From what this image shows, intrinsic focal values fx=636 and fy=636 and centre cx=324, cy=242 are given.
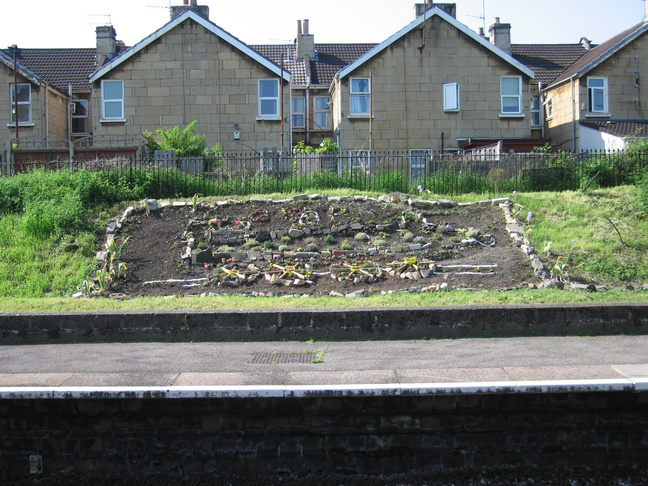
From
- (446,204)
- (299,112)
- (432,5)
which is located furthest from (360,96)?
(446,204)

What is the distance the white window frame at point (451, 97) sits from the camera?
26312 millimetres

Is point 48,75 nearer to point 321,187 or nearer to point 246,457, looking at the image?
point 321,187

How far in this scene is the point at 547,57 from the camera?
34219 mm

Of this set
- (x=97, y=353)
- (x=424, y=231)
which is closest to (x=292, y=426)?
(x=97, y=353)

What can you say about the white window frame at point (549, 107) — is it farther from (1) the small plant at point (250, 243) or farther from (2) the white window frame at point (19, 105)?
(2) the white window frame at point (19, 105)

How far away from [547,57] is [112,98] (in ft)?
74.1

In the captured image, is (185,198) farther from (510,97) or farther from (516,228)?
(510,97)

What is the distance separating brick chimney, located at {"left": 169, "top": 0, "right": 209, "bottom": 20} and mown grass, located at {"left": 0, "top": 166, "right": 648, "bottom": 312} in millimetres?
11750

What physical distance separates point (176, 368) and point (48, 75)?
2823 cm

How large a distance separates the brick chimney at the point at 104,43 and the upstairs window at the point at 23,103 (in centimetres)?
432

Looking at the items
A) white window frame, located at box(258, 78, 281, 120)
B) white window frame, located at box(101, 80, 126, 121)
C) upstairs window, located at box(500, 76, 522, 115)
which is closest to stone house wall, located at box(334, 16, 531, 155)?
upstairs window, located at box(500, 76, 522, 115)

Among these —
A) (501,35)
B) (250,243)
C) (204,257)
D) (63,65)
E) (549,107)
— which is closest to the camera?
(204,257)

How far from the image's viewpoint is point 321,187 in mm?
19047

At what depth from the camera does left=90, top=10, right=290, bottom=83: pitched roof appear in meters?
25.7
